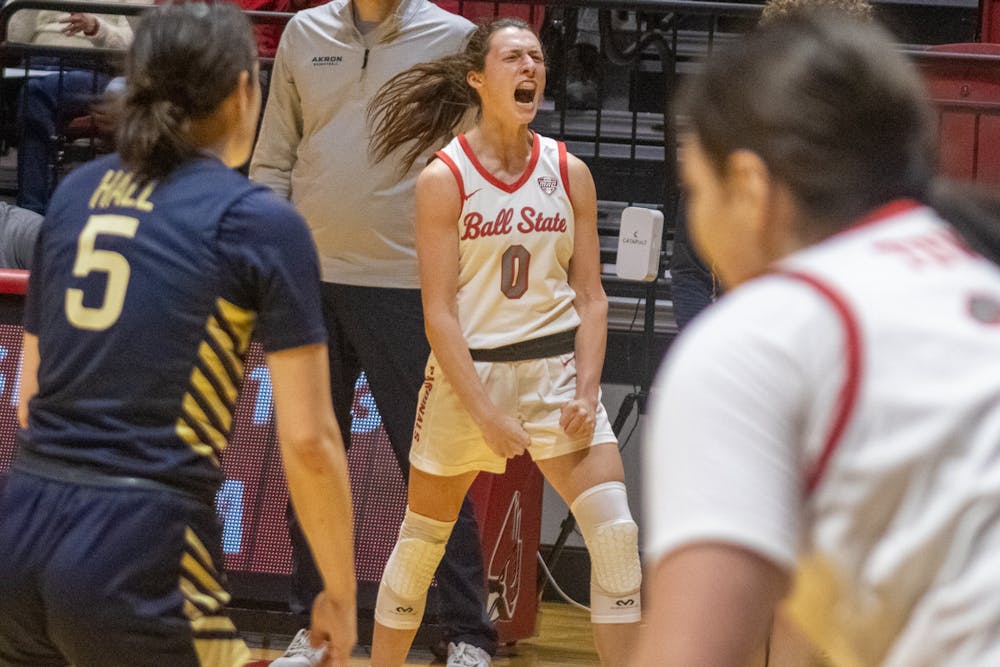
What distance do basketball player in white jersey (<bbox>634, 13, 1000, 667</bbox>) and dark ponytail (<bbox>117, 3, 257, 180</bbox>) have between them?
4.15ft

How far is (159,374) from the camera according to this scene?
212 cm

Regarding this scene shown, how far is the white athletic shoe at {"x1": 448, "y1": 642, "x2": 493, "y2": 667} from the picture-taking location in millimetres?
4383

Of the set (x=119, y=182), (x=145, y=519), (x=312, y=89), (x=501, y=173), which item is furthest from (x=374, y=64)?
(x=145, y=519)

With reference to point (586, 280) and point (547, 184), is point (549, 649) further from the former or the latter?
point (547, 184)

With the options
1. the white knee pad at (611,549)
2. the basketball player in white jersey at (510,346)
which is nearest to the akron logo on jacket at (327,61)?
the basketball player in white jersey at (510,346)

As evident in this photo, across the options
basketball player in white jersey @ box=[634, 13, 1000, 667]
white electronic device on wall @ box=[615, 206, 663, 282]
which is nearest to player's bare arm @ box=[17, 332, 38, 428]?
basketball player in white jersey @ box=[634, 13, 1000, 667]

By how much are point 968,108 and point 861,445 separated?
4979 mm

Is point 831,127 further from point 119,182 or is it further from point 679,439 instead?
point 119,182

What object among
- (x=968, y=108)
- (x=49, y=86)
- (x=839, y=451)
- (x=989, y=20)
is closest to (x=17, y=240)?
(x=49, y=86)

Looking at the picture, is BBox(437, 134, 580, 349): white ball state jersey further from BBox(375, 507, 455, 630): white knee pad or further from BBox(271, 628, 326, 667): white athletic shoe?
BBox(271, 628, 326, 667): white athletic shoe

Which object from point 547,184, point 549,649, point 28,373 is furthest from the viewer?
point 549,649

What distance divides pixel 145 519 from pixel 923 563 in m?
1.32

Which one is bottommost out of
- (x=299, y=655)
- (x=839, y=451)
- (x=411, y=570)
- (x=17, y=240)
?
(x=299, y=655)

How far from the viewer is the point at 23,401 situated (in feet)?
7.70
